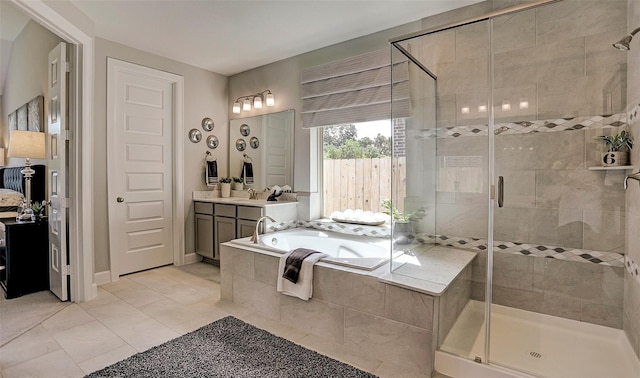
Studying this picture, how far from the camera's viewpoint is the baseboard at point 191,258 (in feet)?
14.0

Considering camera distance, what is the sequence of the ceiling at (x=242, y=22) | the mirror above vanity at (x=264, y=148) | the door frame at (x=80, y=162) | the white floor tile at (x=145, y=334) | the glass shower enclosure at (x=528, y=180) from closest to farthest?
the glass shower enclosure at (x=528, y=180) → the white floor tile at (x=145, y=334) → the ceiling at (x=242, y=22) → the door frame at (x=80, y=162) → the mirror above vanity at (x=264, y=148)

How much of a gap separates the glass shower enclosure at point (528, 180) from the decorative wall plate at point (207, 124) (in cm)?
283

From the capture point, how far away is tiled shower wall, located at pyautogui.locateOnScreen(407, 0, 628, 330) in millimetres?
2158

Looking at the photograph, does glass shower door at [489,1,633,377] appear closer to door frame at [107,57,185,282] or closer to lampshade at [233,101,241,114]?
lampshade at [233,101,241,114]

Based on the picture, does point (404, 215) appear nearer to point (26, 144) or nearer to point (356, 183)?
point (356, 183)

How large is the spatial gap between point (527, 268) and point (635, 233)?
2.23ft

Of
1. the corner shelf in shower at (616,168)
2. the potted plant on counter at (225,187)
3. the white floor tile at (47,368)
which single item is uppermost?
the corner shelf in shower at (616,168)

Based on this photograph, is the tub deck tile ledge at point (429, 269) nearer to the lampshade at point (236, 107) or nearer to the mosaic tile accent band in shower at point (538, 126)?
the mosaic tile accent band in shower at point (538, 126)

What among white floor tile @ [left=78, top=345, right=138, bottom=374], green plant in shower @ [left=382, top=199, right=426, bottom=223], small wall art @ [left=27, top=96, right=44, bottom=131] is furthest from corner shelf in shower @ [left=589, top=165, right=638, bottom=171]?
small wall art @ [left=27, top=96, right=44, bottom=131]

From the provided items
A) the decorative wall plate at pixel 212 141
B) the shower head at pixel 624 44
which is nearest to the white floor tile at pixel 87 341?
the decorative wall plate at pixel 212 141

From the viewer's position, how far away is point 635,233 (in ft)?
6.42

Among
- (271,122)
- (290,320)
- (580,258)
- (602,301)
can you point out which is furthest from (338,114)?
(602,301)

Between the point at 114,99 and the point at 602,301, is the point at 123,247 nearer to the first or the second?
the point at 114,99

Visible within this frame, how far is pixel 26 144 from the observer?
10.5 feet
